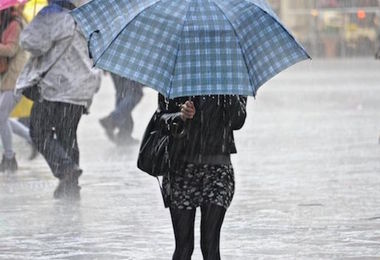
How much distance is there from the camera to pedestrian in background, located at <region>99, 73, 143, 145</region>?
16.2 metres

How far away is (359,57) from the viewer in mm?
42719

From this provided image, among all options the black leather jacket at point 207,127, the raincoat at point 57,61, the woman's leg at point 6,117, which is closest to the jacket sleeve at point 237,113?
the black leather jacket at point 207,127

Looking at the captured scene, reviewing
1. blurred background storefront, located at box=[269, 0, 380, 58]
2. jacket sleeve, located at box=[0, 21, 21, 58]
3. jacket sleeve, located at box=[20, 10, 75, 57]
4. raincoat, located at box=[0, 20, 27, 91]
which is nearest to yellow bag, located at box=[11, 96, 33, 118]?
raincoat, located at box=[0, 20, 27, 91]

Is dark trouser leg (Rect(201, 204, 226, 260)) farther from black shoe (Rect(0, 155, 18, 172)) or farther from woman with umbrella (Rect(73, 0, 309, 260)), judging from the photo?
black shoe (Rect(0, 155, 18, 172))

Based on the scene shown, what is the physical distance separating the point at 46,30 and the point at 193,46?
4.98 m

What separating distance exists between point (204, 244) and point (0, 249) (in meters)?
2.60

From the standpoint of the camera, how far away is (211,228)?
652cm

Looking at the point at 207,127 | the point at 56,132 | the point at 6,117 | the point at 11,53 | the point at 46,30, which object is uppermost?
the point at 207,127

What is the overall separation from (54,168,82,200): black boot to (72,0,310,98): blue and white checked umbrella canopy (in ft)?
15.8

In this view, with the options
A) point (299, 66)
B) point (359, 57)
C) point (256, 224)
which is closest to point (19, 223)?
point (256, 224)

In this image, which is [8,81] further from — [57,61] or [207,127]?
[207,127]

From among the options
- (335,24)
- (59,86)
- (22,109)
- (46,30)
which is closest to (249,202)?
(59,86)

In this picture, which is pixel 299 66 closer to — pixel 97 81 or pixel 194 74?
pixel 97 81

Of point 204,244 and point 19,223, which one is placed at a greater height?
point 204,244
